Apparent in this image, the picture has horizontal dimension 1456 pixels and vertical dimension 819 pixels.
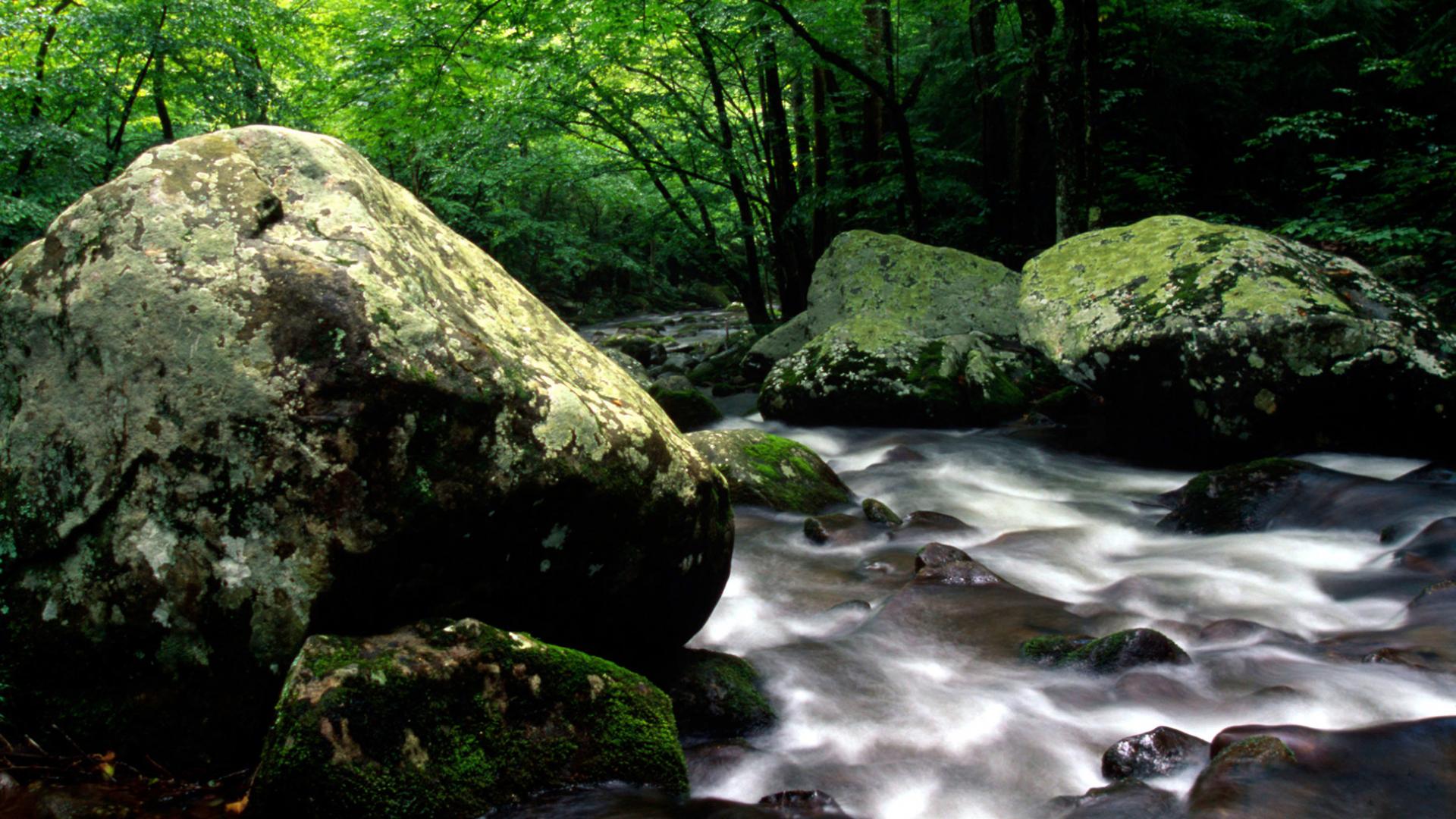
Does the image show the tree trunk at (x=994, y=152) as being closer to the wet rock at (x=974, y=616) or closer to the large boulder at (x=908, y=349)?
the large boulder at (x=908, y=349)

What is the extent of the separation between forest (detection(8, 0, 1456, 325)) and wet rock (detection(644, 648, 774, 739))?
7534 millimetres

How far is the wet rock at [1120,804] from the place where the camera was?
106 inches

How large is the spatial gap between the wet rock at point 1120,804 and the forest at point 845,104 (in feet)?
25.1

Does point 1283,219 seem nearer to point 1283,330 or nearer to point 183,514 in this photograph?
point 1283,330

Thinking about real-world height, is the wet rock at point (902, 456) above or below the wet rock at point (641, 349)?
below

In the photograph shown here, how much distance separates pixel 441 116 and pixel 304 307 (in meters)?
11.0

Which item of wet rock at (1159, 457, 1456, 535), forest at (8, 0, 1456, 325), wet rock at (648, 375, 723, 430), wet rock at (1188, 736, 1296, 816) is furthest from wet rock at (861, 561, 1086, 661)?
forest at (8, 0, 1456, 325)

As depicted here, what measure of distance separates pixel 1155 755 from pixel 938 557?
2.23 meters

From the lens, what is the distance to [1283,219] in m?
11.5

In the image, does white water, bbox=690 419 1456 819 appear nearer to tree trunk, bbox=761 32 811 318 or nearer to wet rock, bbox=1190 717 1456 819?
wet rock, bbox=1190 717 1456 819

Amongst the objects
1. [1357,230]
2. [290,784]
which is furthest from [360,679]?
[1357,230]

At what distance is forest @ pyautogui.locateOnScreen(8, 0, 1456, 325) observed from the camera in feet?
32.4

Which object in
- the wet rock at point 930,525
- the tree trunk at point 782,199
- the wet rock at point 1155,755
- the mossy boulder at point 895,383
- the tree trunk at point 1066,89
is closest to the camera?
the wet rock at point 1155,755

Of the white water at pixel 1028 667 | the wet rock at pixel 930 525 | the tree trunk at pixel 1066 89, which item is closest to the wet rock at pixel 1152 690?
the white water at pixel 1028 667
